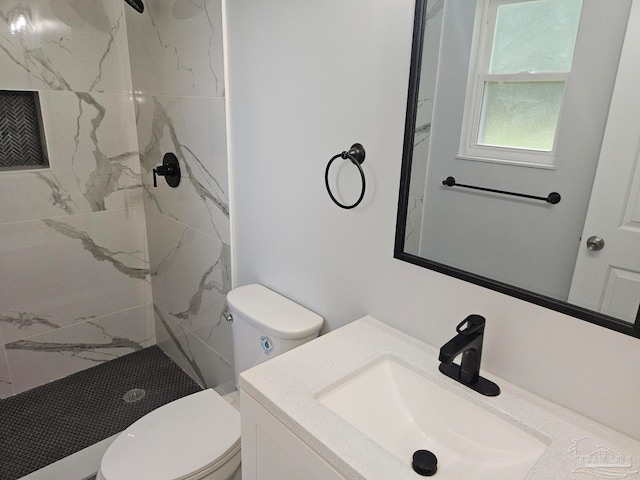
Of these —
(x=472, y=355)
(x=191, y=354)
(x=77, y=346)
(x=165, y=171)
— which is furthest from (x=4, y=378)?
(x=472, y=355)

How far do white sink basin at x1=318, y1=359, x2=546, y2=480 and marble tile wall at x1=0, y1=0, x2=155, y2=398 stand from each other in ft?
5.83

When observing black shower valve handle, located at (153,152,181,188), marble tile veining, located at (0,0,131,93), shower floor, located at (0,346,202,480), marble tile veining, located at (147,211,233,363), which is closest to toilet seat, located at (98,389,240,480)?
marble tile veining, located at (147,211,233,363)

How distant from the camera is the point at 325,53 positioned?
123 cm

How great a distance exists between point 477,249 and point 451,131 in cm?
30

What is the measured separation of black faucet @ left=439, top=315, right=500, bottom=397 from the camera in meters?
0.95

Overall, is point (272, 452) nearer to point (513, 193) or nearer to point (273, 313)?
point (273, 313)

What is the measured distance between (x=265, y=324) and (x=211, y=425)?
41 centimetres

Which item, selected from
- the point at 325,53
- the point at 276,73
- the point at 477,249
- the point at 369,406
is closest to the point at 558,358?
the point at 477,249

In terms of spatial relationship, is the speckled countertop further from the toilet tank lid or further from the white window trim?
the white window trim

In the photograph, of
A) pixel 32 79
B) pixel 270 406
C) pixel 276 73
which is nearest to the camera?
Result: pixel 270 406

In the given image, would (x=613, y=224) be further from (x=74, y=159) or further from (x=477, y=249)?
(x=74, y=159)

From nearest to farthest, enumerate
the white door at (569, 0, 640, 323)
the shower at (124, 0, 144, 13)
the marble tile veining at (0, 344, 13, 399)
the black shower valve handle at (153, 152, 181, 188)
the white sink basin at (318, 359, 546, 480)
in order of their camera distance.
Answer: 1. the white door at (569, 0, 640, 323)
2. the white sink basin at (318, 359, 546, 480)
3. the shower at (124, 0, 144, 13)
4. the black shower valve handle at (153, 152, 181, 188)
5. the marble tile veining at (0, 344, 13, 399)

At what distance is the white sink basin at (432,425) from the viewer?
891mm

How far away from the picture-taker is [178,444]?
4.54 feet
